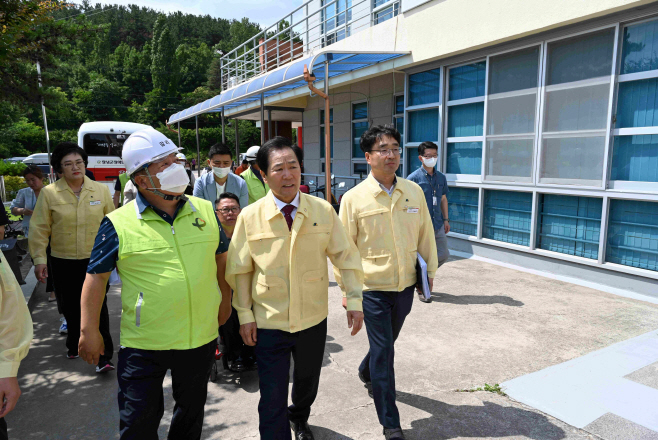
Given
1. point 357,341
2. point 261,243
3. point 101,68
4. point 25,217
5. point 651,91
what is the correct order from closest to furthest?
point 261,243
point 357,341
point 651,91
point 25,217
point 101,68

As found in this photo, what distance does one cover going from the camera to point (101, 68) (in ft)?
216

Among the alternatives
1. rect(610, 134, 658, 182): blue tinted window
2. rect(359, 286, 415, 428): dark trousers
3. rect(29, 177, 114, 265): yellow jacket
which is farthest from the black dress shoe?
rect(610, 134, 658, 182): blue tinted window

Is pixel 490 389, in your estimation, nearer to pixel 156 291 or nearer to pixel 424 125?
pixel 156 291

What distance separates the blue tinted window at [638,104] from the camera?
5379mm

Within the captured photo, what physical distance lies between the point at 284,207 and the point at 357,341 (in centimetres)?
235

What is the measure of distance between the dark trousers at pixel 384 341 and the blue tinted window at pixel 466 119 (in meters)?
5.48

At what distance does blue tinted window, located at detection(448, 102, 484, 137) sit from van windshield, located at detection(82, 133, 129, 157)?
12837 mm

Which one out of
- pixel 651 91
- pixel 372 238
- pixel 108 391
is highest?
pixel 651 91

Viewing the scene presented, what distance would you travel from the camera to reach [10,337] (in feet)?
5.90

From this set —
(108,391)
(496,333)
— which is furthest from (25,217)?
(496,333)

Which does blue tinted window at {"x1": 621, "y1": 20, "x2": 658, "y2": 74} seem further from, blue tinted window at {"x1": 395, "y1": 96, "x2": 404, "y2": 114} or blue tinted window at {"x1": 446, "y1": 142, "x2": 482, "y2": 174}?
blue tinted window at {"x1": 395, "y1": 96, "x2": 404, "y2": 114}

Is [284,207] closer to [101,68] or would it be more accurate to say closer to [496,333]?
[496,333]

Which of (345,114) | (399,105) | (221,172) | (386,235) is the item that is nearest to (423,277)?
(386,235)

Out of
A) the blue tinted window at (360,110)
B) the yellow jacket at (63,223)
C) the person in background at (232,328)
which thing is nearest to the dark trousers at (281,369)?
the person in background at (232,328)
